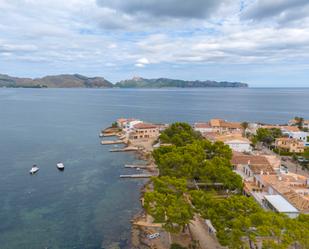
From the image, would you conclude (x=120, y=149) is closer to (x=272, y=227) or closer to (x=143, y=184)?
(x=143, y=184)

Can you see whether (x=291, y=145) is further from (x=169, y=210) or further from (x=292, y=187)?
(x=169, y=210)

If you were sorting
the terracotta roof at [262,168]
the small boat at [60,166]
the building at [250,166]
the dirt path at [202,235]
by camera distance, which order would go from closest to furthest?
the dirt path at [202,235], the terracotta roof at [262,168], the building at [250,166], the small boat at [60,166]

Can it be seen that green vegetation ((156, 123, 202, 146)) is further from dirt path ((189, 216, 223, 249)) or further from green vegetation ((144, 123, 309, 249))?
dirt path ((189, 216, 223, 249))

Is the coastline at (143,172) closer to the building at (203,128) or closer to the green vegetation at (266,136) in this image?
the building at (203,128)

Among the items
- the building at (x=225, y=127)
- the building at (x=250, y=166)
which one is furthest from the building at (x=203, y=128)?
the building at (x=250, y=166)

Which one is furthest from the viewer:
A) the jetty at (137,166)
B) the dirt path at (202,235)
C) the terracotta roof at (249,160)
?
the jetty at (137,166)

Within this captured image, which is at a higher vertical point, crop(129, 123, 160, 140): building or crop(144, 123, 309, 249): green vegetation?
crop(144, 123, 309, 249): green vegetation

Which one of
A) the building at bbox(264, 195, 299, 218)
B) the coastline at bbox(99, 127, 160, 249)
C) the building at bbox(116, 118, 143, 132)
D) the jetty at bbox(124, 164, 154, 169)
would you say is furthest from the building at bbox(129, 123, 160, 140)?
the building at bbox(264, 195, 299, 218)
